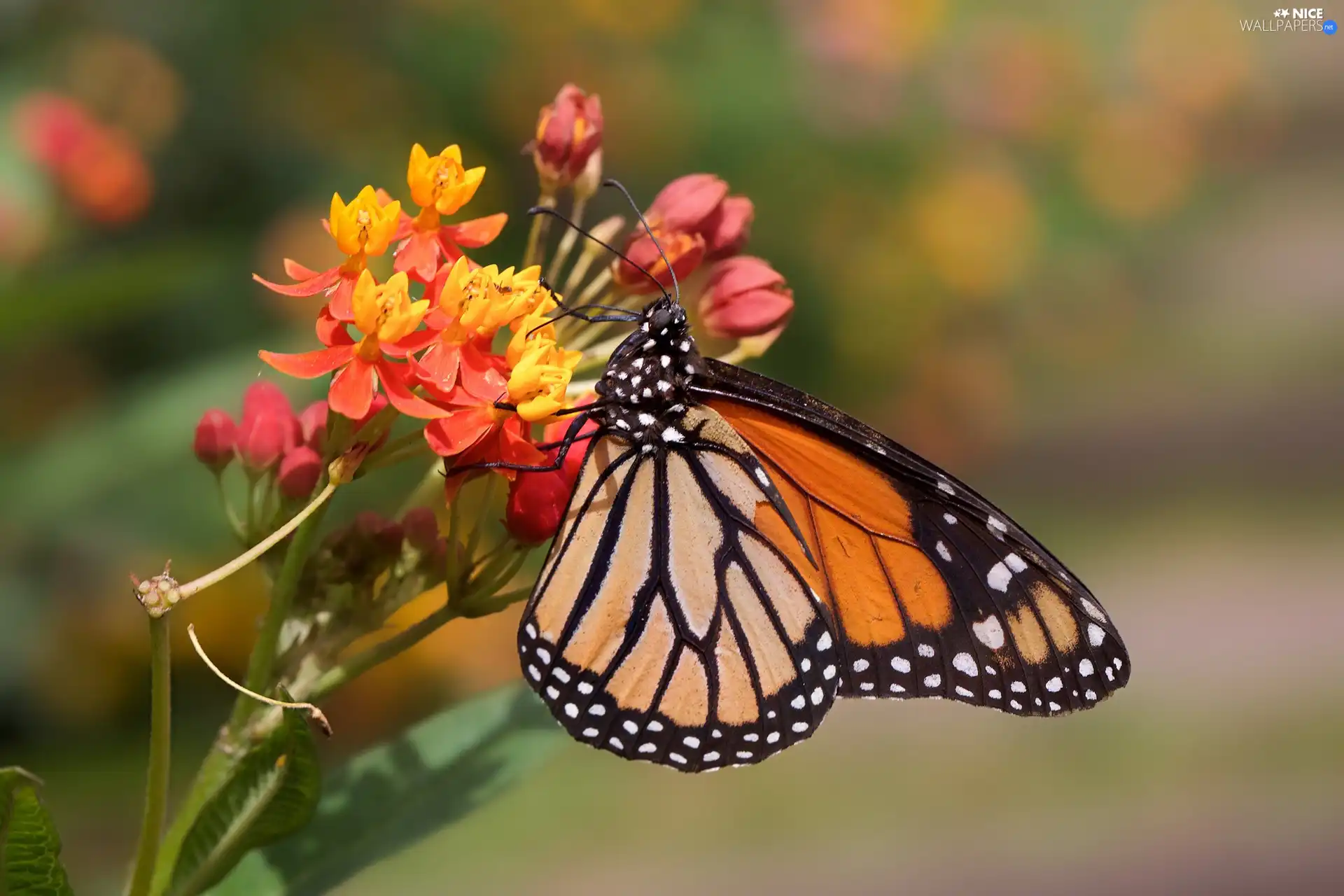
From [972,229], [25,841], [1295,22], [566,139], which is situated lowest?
[25,841]

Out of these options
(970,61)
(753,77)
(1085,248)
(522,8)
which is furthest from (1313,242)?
(522,8)

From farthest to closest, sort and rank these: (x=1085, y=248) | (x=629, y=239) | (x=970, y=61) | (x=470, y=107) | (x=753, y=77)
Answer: (x=1085, y=248)
(x=970, y=61)
(x=753, y=77)
(x=470, y=107)
(x=629, y=239)

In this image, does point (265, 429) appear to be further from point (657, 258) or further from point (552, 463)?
point (657, 258)

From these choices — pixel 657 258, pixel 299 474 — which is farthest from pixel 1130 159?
pixel 299 474

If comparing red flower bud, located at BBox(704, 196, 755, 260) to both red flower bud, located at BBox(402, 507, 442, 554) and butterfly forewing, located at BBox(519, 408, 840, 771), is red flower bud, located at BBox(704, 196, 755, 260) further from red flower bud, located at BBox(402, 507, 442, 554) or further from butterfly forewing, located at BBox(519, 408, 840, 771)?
red flower bud, located at BBox(402, 507, 442, 554)

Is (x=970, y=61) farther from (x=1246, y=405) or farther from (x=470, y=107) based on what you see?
(x=1246, y=405)

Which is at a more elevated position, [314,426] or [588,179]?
[588,179]
